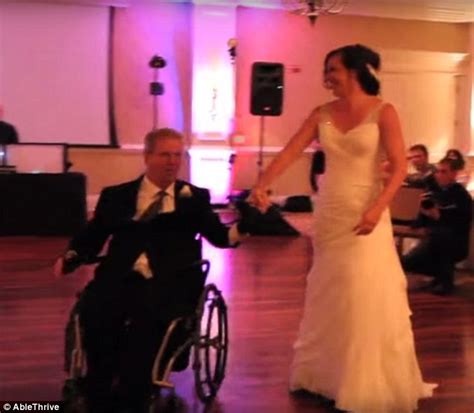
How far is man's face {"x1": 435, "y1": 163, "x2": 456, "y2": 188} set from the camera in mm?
5399

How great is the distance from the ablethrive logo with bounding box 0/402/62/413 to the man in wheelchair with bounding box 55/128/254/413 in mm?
165

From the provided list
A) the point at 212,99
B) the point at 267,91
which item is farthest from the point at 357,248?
the point at 212,99

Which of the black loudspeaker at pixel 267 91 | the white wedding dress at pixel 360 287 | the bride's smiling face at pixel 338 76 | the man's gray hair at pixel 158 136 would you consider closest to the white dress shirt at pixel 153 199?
the man's gray hair at pixel 158 136

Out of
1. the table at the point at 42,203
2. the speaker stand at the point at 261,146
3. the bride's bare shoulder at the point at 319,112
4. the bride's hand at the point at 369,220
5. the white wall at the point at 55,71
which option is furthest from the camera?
the speaker stand at the point at 261,146

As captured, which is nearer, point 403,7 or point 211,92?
point 211,92

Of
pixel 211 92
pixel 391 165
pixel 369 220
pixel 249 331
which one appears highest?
pixel 211 92

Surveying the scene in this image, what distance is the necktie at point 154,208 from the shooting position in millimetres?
2928

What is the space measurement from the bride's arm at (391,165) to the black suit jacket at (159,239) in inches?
20.9

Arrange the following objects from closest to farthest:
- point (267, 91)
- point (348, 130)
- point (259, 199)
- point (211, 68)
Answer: point (259, 199) < point (348, 130) < point (267, 91) < point (211, 68)

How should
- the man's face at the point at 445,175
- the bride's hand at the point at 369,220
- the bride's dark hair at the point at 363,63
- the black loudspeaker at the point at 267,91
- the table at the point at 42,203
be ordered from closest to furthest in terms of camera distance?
1. the bride's hand at the point at 369,220
2. the bride's dark hair at the point at 363,63
3. the man's face at the point at 445,175
4. the table at the point at 42,203
5. the black loudspeaker at the point at 267,91

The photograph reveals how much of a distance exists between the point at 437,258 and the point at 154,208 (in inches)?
123

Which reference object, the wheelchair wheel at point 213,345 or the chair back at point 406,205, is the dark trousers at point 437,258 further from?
the wheelchair wheel at point 213,345

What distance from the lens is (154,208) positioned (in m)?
2.95

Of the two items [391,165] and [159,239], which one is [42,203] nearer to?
[159,239]
